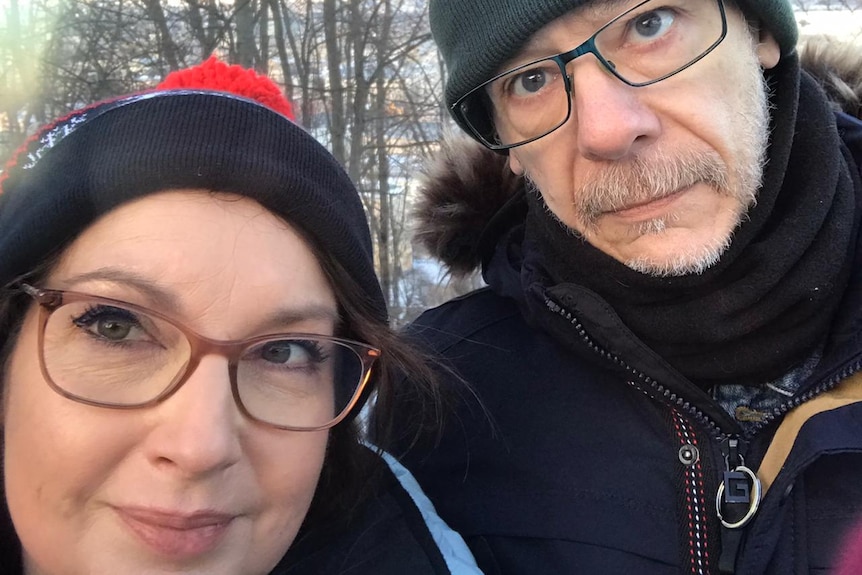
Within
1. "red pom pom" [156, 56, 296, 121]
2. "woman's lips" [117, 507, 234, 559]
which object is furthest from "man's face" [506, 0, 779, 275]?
"woman's lips" [117, 507, 234, 559]

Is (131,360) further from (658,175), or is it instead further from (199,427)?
(658,175)

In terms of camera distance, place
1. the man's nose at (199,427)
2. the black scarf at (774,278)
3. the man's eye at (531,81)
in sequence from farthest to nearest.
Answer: the man's eye at (531,81) → the black scarf at (774,278) → the man's nose at (199,427)

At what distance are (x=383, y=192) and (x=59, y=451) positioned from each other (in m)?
5.66

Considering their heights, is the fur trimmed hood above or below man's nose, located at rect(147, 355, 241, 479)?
above

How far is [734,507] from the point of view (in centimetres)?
134

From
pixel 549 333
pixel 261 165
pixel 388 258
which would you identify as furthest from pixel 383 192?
pixel 261 165

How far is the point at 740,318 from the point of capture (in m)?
1.42

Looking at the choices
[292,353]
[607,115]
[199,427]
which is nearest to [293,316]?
[292,353]

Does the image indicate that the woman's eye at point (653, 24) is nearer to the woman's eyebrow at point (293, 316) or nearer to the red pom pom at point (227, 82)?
the red pom pom at point (227, 82)

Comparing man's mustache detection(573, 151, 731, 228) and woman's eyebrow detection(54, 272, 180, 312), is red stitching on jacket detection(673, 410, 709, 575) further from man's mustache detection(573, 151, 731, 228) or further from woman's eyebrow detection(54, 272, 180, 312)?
woman's eyebrow detection(54, 272, 180, 312)

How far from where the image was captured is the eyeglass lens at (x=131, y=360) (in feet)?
3.37

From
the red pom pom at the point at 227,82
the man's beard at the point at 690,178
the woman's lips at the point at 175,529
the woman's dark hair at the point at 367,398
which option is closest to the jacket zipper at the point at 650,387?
the man's beard at the point at 690,178

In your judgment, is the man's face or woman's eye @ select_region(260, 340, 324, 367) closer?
woman's eye @ select_region(260, 340, 324, 367)

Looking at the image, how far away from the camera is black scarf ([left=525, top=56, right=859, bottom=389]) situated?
139 centimetres
